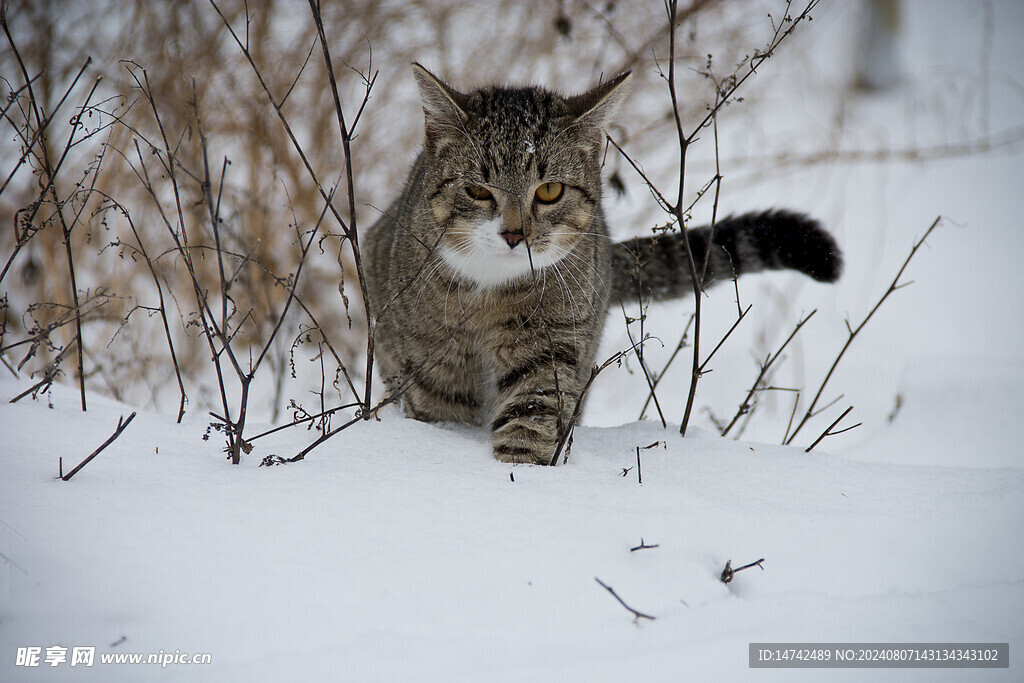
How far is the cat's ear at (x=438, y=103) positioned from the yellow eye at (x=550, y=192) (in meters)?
0.35

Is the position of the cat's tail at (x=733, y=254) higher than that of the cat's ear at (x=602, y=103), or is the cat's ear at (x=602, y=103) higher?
the cat's ear at (x=602, y=103)

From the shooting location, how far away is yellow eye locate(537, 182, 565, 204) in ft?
7.97

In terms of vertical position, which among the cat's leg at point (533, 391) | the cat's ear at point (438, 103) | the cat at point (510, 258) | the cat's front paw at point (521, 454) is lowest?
the cat's front paw at point (521, 454)

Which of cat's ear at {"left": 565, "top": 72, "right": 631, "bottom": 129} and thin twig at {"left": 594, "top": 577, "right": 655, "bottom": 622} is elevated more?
cat's ear at {"left": 565, "top": 72, "right": 631, "bottom": 129}

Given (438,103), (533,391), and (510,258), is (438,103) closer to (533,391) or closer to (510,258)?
(510,258)

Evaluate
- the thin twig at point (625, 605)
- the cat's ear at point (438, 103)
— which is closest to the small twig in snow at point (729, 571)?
the thin twig at point (625, 605)

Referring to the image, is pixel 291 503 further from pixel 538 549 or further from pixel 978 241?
pixel 978 241

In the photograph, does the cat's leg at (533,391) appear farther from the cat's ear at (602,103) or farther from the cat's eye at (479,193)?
the cat's ear at (602,103)

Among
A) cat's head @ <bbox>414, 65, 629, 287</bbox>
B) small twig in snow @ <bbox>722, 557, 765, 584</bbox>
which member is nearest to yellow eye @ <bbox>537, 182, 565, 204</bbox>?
cat's head @ <bbox>414, 65, 629, 287</bbox>

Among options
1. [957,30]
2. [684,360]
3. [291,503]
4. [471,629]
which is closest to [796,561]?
[471,629]

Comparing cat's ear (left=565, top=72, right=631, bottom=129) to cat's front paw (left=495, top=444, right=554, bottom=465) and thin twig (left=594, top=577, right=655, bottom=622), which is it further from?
thin twig (left=594, top=577, right=655, bottom=622)

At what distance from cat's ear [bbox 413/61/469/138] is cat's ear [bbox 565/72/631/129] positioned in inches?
15.3

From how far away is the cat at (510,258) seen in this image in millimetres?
2361

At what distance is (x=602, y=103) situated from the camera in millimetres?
2434
